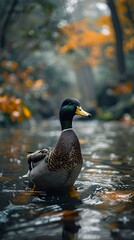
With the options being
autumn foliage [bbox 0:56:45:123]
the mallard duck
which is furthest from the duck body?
autumn foliage [bbox 0:56:45:123]

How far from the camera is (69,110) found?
4.41 metres

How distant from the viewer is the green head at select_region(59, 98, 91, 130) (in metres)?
4.38

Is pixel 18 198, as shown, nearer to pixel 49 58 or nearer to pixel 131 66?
pixel 131 66

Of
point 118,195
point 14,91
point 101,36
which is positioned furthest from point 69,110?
point 101,36

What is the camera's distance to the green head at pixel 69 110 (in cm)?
438

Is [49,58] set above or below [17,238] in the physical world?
above

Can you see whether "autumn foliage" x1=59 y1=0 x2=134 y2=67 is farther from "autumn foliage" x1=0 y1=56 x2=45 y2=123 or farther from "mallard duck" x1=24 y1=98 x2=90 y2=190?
"mallard duck" x1=24 y1=98 x2=90 y2=190

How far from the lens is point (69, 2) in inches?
535

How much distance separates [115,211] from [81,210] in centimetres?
31

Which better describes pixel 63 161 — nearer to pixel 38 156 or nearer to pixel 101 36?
pixel 38 156

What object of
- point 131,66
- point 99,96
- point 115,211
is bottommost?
point 115,211

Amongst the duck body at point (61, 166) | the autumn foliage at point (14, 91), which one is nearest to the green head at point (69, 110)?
the duck body at point (61, 166)

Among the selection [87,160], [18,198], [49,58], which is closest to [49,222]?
[18,198]

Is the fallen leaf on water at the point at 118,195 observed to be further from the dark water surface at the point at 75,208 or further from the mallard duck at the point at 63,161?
the mallard duck at the point at 63,161
